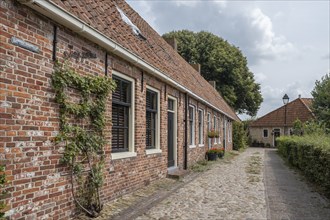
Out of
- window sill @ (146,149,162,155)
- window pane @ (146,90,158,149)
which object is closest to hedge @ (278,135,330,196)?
window sill @ (146,149,162,155)

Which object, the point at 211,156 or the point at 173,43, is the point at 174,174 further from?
the point at 173,43

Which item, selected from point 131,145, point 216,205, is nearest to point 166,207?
point 216,205

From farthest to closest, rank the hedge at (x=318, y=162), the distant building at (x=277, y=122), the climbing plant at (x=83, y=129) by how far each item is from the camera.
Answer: the distant building at (x=277, y=122)
the hedge at (x=318, y=162)
the climbing plant at (x=83, y=129)

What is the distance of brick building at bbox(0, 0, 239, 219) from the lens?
4.30 metres

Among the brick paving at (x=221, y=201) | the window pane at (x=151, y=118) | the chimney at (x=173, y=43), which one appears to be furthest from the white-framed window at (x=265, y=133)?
the window pane at (x=151, y=118)

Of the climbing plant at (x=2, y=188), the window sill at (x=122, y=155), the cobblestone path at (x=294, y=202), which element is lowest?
the cobblestone path at (x=294, y=202)

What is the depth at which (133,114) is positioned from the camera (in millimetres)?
8148

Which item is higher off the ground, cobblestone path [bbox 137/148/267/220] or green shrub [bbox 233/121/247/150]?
green shrub [bbox 233/121/247/150]

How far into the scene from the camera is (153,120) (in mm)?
10047

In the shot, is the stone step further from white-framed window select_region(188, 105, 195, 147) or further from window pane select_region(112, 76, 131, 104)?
window pane select_region(112, 76, 131, 104)

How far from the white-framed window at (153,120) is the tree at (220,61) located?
2768 centimetres

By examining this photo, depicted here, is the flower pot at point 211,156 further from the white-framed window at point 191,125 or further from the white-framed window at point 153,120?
the white-framed window at point 153,120

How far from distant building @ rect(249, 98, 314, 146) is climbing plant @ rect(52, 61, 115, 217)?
42.6 m

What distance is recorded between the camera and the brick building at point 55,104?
430 centimetres
